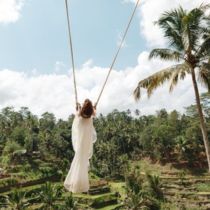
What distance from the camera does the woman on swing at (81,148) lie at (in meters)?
4.70

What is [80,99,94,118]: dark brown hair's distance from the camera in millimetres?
4641

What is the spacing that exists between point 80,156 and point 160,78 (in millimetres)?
6108

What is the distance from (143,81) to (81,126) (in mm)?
6029

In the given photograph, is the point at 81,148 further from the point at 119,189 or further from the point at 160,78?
the point at 119,189

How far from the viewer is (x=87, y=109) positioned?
470 cm

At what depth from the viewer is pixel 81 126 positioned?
4.83m

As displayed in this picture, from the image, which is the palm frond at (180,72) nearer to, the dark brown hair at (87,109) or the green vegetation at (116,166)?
the dark brown hair at (87,109)

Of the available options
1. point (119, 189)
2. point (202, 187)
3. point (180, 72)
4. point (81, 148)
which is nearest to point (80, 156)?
point (81, 148)

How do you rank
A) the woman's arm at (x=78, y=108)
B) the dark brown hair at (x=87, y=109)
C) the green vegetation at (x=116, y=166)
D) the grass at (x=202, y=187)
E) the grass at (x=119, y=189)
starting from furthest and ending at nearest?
the grass at (x=202, y=187)
the grass at (x=119, y=189)
the green vegetation at (x=116, y=166)
the woman's arm at (x=78, y=108)
the dark brown hair at (x=87, y=109)

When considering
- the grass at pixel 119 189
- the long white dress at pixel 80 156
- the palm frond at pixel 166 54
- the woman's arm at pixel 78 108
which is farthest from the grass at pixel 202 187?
the woman's arm at pixel 78 108

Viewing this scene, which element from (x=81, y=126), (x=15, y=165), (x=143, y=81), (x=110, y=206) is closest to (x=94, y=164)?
(x=15, y=165)

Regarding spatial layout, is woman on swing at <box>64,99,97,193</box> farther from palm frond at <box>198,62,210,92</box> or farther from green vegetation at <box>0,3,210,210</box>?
green vegetation at <box>0,3,210,210</box>

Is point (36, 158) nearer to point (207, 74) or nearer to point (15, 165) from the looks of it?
point (15, 165)

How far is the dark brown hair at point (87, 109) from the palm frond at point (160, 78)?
5.94 meters
